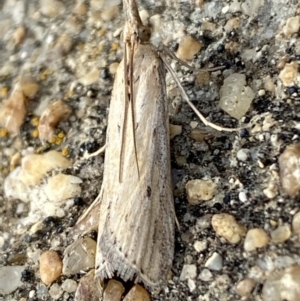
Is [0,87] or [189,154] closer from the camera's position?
[189,154]

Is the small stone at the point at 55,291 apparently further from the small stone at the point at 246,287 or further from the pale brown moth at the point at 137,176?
the small stone at the point at 246,287

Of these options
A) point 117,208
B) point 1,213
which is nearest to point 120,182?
point 117,208

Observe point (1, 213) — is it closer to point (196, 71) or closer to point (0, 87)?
point (0, 87)

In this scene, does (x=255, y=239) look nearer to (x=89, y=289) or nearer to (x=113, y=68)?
(x=89, y=289)

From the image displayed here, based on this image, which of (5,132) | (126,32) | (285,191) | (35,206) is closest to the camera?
(285,191)

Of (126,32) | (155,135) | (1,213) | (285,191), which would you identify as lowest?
(1,213)

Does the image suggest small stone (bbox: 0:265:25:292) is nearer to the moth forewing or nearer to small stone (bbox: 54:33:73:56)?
the moth forewing
